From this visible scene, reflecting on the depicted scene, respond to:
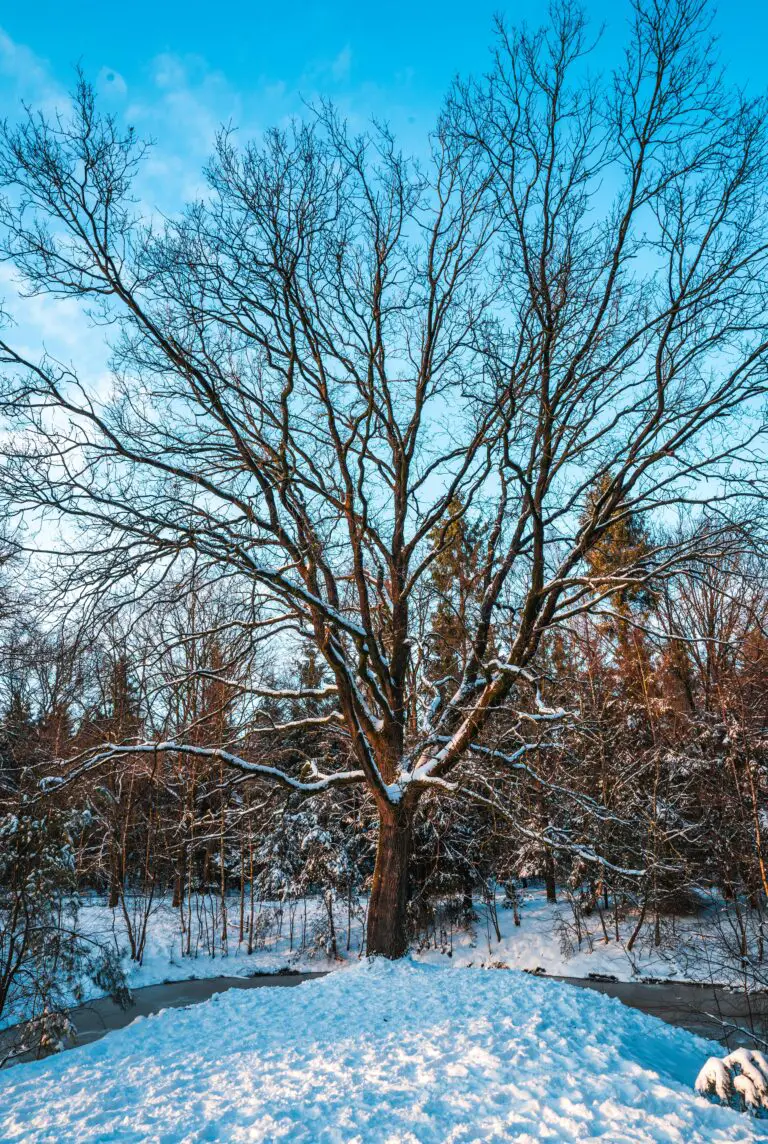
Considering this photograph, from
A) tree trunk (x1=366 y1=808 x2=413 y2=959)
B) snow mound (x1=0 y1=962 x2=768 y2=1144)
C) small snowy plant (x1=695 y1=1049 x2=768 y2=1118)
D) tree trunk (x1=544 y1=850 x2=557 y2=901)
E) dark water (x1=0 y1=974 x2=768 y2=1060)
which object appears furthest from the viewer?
tree trunk (x1=544 y1=850 x2=557 y2=901)

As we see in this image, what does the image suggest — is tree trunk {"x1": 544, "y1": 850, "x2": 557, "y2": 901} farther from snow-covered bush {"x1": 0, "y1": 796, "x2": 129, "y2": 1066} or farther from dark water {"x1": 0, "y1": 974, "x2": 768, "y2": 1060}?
snow-covered bush {"x1": 0, "y1": 796, "x2": 129, "y2": 1066}

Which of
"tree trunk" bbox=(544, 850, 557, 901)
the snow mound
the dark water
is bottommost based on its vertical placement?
the dark water

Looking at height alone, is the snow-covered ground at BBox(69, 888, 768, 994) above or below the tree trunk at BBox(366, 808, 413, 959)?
below

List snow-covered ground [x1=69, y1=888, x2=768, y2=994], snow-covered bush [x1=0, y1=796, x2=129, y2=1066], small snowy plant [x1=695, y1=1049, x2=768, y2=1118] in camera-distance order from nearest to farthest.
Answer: small snowy plant [x1=695, y1=1049, x2=768, y2=1118]
snow-covered bush [x1=0, y1=796, x2=129, y2=1066]
snow-covered ground [x1=69, y1=888, x2=768, y2=994]

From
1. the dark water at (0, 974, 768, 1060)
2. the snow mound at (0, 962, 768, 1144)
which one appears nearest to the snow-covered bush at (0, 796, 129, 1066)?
the snow mound at (0, 962, 768, 1144)

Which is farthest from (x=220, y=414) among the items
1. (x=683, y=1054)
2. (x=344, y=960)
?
(x=344, y=960)

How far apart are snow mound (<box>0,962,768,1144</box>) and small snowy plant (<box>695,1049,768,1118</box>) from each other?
0.10 m

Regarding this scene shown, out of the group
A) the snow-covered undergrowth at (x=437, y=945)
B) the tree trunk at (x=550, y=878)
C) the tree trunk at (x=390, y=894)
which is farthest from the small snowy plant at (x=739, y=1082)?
the tree trunk at (x=550, y=878)

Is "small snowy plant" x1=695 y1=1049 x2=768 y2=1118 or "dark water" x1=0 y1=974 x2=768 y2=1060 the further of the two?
"dark water" x1=0 y1=974 x2=768 y2=1060

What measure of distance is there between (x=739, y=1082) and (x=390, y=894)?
18.1 ft

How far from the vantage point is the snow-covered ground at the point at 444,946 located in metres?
13.7

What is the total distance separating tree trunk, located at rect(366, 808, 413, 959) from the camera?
8711mm

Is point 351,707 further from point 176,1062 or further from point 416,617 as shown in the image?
point 176,1062

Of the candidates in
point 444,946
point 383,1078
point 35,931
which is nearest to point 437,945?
point 444,946
